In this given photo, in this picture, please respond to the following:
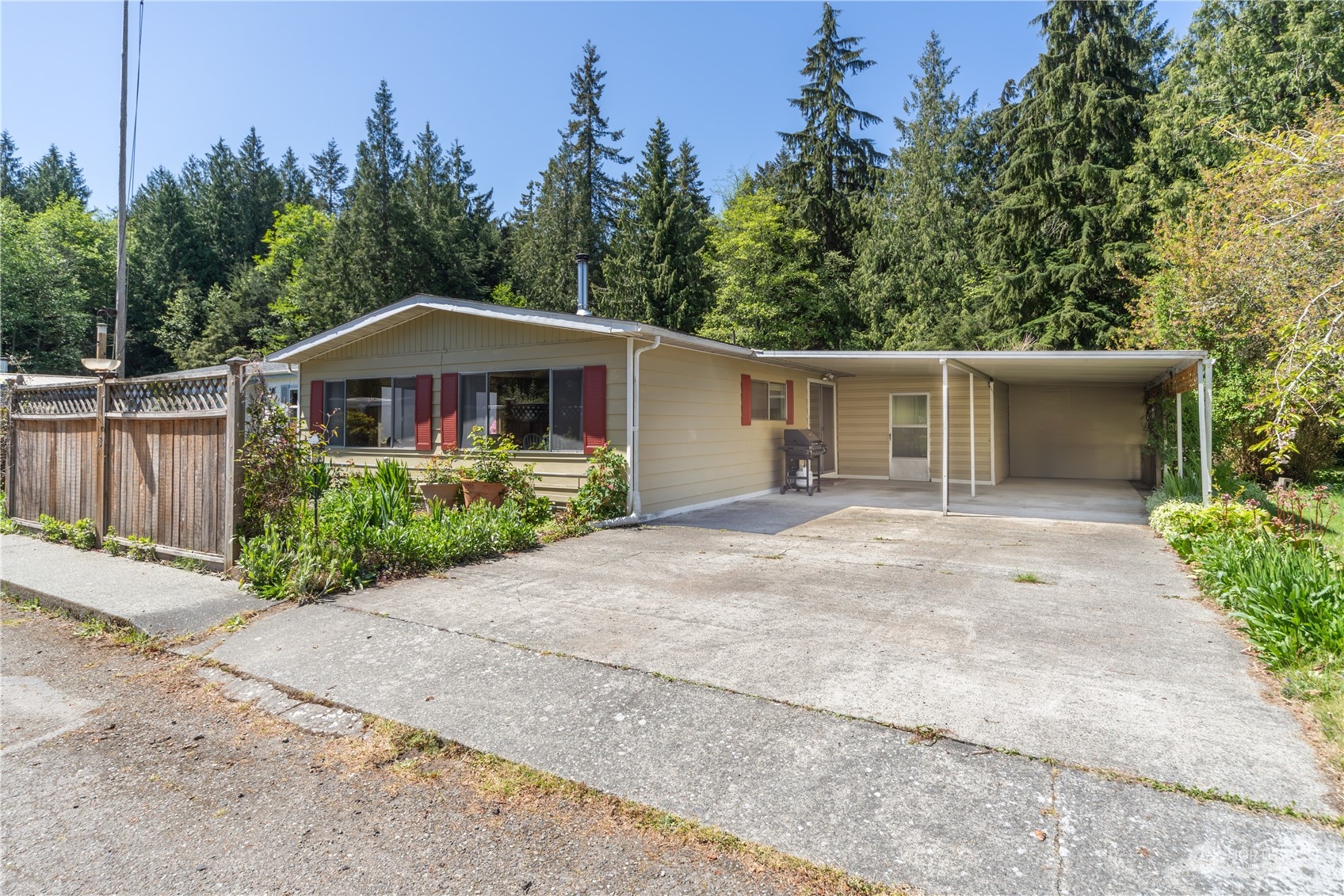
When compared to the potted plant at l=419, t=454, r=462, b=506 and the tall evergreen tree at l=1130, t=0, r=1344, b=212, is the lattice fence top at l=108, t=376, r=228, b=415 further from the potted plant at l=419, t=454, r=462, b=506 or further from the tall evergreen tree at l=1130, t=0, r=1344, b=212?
the tall evergreen tree at l=1130, t=0, r=1344, b=212

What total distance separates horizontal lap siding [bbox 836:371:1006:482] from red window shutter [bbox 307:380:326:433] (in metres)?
9.59

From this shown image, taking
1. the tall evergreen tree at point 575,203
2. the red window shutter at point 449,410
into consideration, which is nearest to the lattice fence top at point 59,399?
the red window shutter at point 449,410

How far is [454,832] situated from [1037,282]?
65.6 ft

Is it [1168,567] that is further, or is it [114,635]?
[1168,567]

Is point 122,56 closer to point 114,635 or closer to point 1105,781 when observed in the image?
point 114,635

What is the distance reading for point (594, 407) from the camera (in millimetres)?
8172

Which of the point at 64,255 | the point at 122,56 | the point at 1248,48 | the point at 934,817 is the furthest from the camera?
the point at 64,255

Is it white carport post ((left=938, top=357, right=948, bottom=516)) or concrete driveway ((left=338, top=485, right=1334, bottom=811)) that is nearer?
concrete driveway ((left=338, top=485, right=1334, bottom=811))

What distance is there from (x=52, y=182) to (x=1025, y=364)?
49.1m

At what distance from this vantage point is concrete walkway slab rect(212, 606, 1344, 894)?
1928mm

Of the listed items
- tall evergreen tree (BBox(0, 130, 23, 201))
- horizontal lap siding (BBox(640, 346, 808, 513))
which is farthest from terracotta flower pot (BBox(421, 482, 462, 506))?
tall evergreen tree (BBox(0, 130, 23, 201))

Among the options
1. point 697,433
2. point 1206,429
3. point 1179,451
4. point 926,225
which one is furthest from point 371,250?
point 1206,429

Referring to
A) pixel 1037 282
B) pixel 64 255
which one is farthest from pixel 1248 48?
pixel 64 255

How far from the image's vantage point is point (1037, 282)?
18234 millimetres
